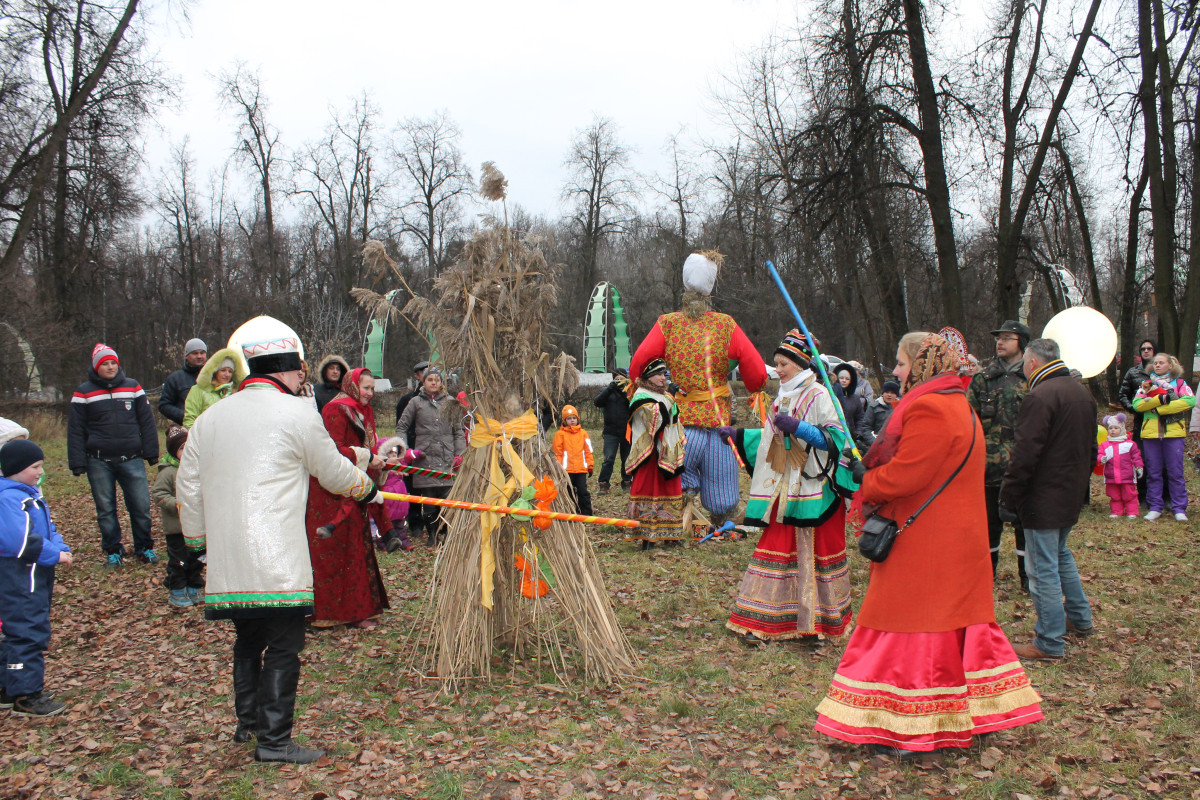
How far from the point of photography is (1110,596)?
5.72 meters

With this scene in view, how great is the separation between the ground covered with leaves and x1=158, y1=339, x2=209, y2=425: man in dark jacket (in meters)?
1.70

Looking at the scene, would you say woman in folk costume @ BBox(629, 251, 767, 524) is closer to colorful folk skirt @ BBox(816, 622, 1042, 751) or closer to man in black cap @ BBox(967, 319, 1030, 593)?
man in black cap @ BBox(967, 319, 1030, 593)

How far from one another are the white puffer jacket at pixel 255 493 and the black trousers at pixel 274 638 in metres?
0.08

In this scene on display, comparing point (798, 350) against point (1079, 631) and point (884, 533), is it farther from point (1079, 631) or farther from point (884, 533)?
point (1079, 631)

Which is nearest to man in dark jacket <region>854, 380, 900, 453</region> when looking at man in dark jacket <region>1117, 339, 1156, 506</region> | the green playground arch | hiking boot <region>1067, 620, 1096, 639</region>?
man in dark jacket <region>1117, 339, 1156, 506</region>

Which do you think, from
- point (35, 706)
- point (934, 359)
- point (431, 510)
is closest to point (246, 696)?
point (35, 706)

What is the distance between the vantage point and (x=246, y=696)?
352 centimetres

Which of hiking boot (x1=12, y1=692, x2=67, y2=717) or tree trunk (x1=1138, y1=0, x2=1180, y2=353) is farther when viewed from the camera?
tree trunk (x1=1138, y1=0, x2=1180, y2=353)

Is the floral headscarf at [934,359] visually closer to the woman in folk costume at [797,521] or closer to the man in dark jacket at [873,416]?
the woman in folk costume at [797,521]

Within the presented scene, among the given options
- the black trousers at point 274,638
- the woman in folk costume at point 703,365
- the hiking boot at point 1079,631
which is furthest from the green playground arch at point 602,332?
the black trousers at point 274,638

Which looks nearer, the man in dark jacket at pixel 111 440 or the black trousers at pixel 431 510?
the man in dark jacket at pixel 111 440

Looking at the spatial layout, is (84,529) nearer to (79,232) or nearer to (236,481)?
(236,481)

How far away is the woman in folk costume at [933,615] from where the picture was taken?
330cm

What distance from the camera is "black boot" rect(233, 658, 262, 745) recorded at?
3.45 metres
